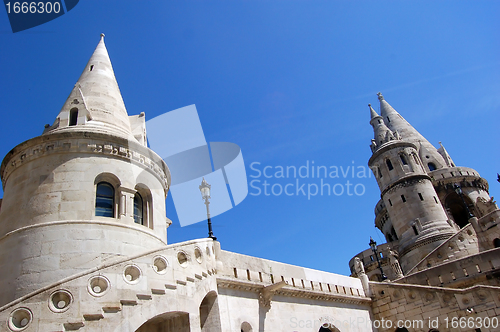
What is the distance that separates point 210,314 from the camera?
34.9 feet

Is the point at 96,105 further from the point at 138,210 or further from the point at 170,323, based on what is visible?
the point at 170,323

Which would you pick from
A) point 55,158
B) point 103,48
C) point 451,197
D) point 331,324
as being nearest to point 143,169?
point 55,158

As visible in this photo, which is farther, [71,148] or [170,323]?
[71,148]

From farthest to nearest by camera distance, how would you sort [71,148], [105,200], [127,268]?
[71,148] < [105,200] < [127,268]

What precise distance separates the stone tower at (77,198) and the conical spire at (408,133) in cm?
3470

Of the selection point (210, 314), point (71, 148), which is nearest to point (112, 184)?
point (71, 148)

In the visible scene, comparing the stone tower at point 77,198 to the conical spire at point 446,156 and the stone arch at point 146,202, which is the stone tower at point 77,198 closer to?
the stone arch at point 146,202

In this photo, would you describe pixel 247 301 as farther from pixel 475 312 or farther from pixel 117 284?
pixel 475 312

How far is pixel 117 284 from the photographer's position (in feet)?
25.3

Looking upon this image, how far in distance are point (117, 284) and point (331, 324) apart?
→ 9.94 meters

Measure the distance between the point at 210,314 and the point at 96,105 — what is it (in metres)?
8.03

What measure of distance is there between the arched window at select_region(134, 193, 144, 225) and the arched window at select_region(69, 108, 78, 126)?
10.8 feet

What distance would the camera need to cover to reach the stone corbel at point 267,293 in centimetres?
1245

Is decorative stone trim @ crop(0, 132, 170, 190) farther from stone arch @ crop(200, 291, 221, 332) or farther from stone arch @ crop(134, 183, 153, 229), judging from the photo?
stone arch @ crop(200, 291, 221, 332)
